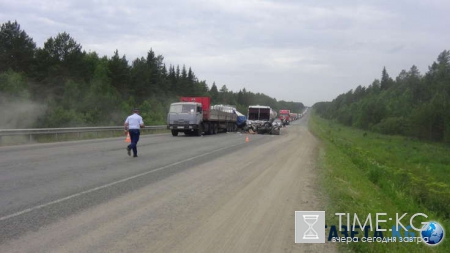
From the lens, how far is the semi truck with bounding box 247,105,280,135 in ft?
135

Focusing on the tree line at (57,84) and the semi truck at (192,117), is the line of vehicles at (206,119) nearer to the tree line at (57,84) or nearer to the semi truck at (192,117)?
the semi truck at (192,117)

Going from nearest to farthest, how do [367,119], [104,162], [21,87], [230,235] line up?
[230,235], [104,162], [21,87], [367,119]

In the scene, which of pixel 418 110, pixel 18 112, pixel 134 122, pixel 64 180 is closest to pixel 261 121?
pixel 18 112

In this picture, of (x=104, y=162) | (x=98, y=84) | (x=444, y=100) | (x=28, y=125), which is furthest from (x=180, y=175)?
(x=444, y=100)

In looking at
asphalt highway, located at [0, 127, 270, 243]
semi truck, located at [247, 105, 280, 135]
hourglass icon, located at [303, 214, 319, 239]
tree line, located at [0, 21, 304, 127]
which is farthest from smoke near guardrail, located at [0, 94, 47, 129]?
hourglass icon, located at [303, 214, 319, 239]

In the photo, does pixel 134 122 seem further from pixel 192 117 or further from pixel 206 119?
pixel 206 119

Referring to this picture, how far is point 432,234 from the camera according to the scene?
6.17m

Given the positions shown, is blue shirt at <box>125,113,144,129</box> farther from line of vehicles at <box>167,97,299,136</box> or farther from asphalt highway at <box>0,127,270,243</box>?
line of vehicles at <box>167,97,299,136</box>

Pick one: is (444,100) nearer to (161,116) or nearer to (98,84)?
(161,116)

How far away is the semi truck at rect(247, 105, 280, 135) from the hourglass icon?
34278mm

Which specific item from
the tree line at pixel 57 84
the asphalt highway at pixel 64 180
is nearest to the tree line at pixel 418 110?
the tree line at pixel 57 84

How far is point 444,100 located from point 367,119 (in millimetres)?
29637

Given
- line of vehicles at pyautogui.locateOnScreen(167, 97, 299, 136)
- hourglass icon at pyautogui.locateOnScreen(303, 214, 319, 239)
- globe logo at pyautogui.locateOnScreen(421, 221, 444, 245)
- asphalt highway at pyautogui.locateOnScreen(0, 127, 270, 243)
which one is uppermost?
line of vehicles at pyautogui.locateOnScreen(167, 97, 299, 136)

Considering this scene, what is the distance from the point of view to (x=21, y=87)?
4200cm
